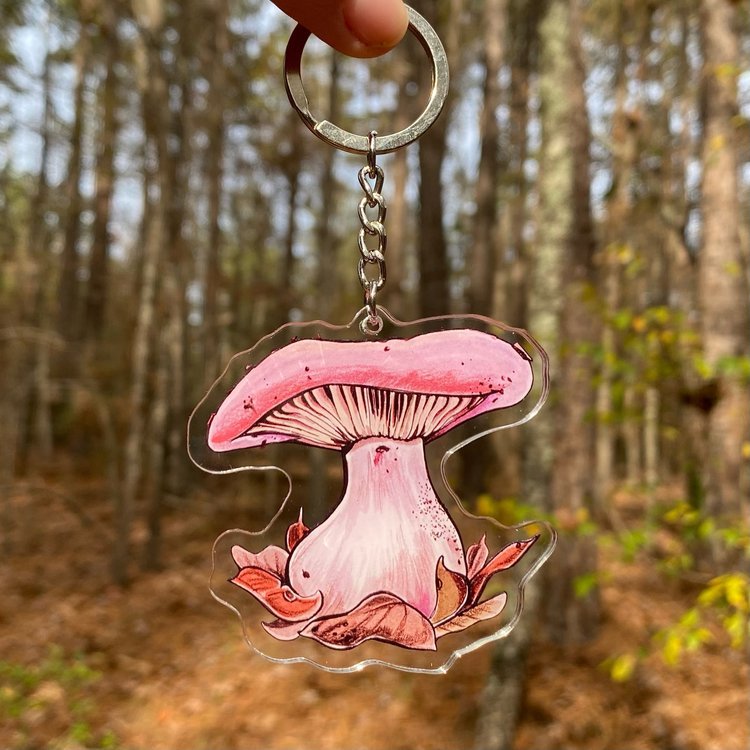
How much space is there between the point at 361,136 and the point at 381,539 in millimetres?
619

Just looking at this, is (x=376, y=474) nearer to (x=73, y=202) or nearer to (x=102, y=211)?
(x=102, y=211)

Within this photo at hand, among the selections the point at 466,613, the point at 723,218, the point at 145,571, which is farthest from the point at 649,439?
the point at 466,613

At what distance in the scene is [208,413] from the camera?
901 millimetres

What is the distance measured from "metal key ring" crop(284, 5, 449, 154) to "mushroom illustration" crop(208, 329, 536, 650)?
1.03 feet

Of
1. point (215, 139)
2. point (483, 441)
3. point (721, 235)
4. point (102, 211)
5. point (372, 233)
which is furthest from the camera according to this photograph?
point (102, 211)

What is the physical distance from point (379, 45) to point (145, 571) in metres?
5.31

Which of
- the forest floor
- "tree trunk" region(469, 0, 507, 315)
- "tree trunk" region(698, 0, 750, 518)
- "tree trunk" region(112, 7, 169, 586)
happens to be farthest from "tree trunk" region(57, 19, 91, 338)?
"tree trunk" region(698, 0, 750, 518)

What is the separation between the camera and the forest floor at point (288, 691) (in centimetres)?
339

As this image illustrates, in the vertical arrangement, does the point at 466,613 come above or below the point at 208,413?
below

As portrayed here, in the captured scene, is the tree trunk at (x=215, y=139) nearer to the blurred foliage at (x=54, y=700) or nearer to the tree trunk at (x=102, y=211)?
the tree trunk at (x=102, y=211)

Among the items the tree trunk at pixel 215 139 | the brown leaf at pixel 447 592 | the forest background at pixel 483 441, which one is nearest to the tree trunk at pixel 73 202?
the forest background at pixel 483 441

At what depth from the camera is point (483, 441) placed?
4.50 metres

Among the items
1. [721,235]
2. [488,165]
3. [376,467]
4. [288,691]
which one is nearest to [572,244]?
[721,235]

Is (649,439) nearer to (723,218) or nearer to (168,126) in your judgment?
(723,218)
